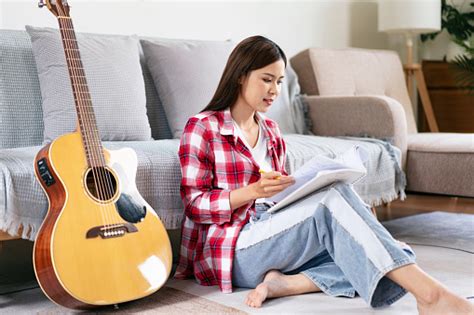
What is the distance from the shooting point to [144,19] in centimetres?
326

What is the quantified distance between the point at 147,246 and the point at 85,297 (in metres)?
0.23

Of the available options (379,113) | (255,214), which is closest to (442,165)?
(379,113)

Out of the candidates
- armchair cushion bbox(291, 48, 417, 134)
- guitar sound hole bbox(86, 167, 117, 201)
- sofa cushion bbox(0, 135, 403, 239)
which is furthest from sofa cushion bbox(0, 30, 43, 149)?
armchair cushion bbox(291, 48, 417, 134)

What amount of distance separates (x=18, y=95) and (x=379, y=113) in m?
1.43

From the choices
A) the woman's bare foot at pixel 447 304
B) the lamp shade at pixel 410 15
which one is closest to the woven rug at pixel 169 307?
the woman's bare foot at pixel 447 304

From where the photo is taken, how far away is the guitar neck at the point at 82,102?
1.98 m

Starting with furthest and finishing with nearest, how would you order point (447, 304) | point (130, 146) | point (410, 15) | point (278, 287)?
point (410, 15) < point (130, 146) < point (278, 287) < point (447, 304)

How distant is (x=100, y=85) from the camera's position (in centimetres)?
253

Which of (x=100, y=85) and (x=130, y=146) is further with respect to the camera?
(x=100, y=85)

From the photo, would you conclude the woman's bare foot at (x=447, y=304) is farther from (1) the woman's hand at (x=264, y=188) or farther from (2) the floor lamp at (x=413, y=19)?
(2) the floor lamp at (x=413, y=19)

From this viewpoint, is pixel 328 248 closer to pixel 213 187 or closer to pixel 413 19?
pixel 213 187

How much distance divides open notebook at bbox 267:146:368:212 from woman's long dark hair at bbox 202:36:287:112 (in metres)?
0.36

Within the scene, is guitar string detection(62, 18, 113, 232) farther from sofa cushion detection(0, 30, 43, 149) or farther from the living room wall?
the living room wall

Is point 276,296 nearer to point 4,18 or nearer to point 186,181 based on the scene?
point 186,181
